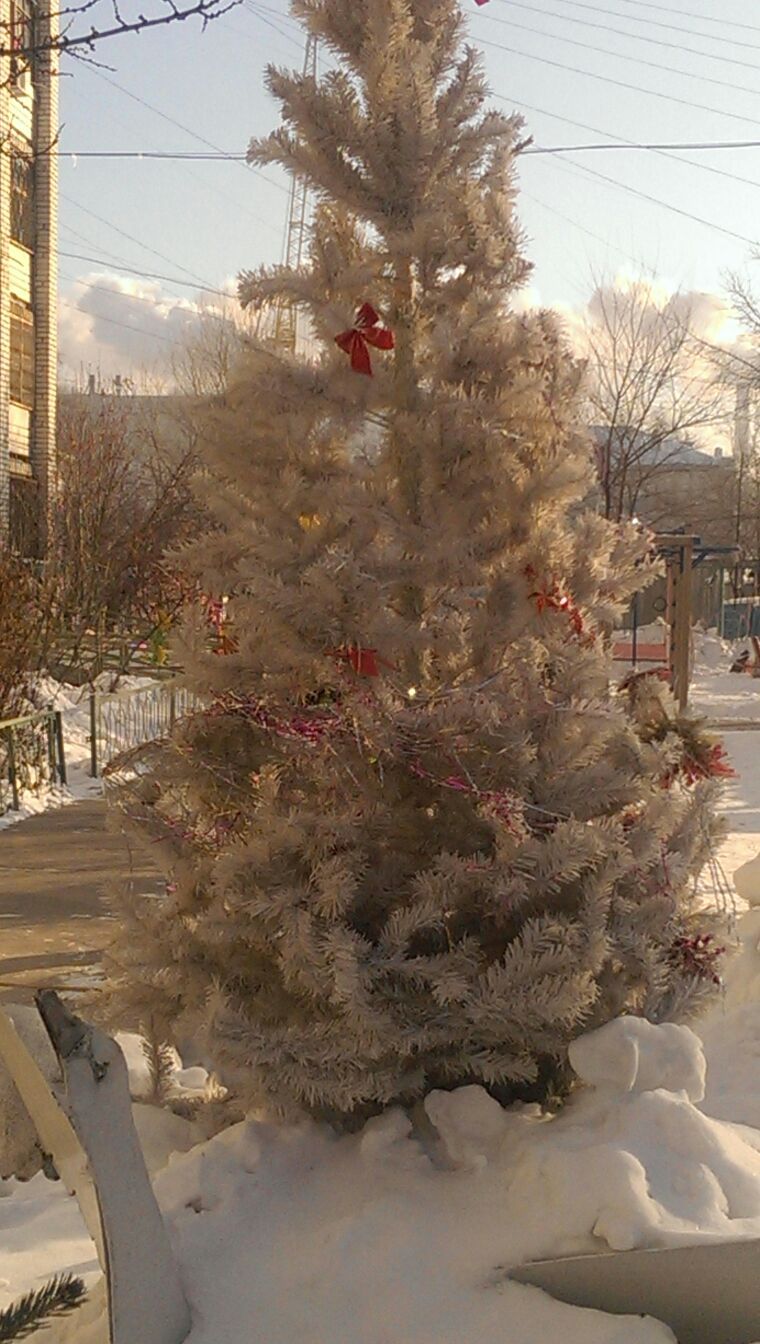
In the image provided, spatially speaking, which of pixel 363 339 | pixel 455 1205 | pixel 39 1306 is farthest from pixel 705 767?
pixel 39 1306

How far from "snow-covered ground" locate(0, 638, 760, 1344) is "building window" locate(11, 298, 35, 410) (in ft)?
70.4

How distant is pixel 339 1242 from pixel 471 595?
148cm

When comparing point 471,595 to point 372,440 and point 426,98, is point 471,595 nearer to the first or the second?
point 372,440

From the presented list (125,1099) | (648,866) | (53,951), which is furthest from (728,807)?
(125,1099)

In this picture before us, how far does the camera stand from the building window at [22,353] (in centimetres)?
2280

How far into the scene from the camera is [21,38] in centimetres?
429

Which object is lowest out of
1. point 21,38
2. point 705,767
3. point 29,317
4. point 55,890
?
point 55,890

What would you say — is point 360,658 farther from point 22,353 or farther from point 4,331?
point 22,353

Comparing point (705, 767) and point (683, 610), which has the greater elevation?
point (683, 610)

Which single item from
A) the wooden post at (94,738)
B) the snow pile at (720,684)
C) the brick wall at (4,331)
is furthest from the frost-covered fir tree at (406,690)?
the brick wall at (4,331)

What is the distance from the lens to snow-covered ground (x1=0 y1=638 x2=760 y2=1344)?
2568 millimetres

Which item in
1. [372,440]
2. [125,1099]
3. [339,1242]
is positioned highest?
[372,440]

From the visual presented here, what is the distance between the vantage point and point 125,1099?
2434 mm

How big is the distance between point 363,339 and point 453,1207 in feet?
6.53
